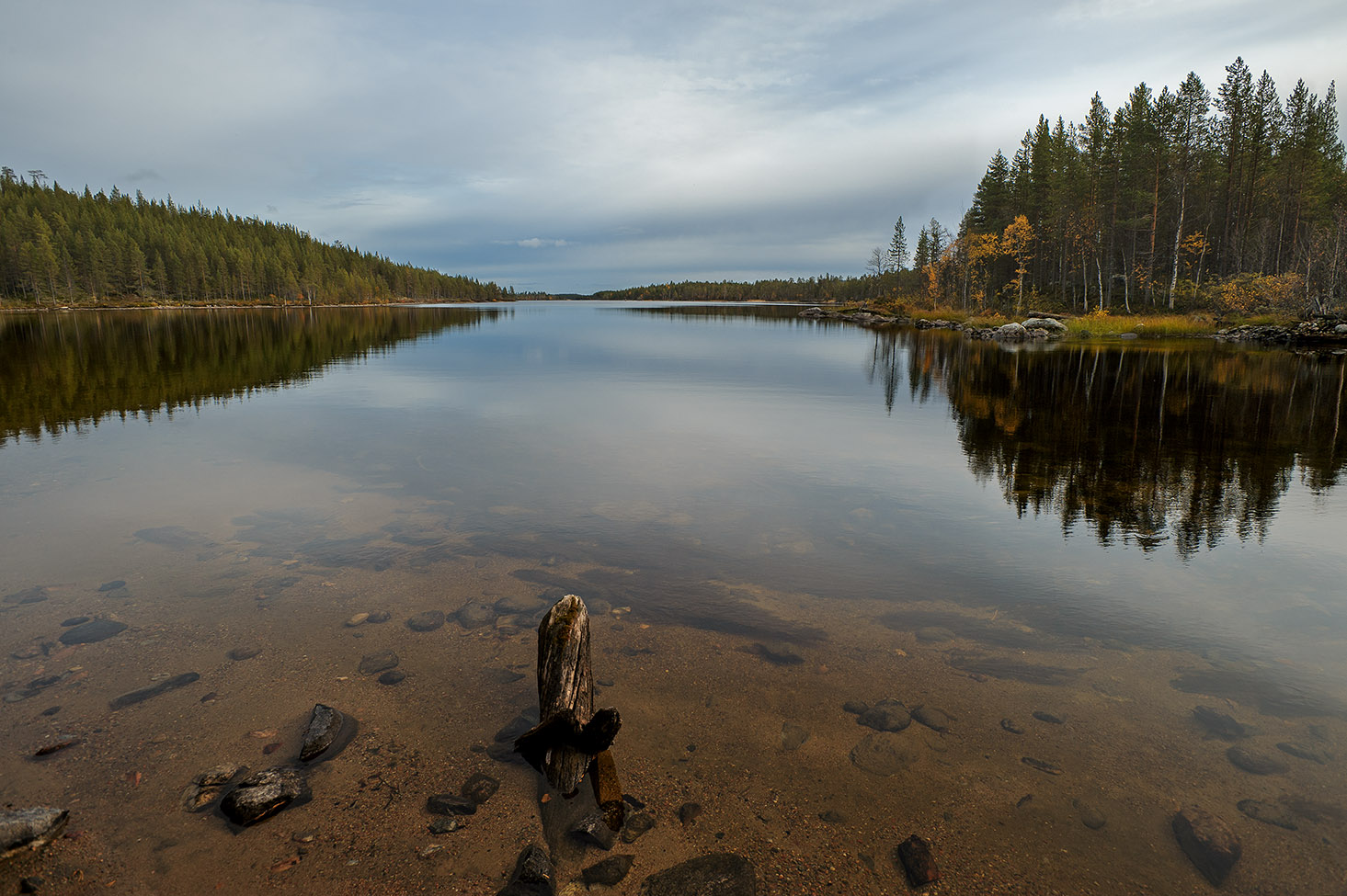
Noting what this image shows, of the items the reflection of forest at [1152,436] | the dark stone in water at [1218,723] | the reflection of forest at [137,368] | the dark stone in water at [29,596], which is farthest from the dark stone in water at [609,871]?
the reflection of forest at [137,368]

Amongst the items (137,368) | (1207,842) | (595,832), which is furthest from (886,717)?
(137,368)

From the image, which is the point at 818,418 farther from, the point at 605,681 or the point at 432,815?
the point at 432,815

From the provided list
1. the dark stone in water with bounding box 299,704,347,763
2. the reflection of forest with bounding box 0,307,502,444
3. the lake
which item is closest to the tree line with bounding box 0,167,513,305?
the reflection of forest with bounding box 0,307,502,444

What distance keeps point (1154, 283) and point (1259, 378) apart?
52.4 meters

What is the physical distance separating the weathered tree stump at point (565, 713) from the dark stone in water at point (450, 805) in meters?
0.63

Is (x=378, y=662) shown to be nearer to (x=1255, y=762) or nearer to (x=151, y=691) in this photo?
(x=151, y=691)

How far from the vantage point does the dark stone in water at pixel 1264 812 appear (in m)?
4.83

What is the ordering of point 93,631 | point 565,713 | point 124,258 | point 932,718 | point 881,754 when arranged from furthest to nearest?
point 124,258 < point 93,631 < point 932,718 < point 881,754 < point 565,713

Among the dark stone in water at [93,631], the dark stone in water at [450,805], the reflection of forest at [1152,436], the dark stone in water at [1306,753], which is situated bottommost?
the dark stone in water at [450,805]

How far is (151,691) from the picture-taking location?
640 cm

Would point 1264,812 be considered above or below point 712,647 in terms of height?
below

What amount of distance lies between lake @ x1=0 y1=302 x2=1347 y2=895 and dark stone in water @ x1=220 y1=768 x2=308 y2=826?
9cm

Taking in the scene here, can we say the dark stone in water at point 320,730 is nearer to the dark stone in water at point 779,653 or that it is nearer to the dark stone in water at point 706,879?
the dark stone in water at point 706,879

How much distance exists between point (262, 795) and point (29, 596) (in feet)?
20.9
